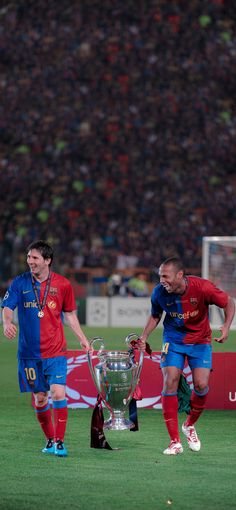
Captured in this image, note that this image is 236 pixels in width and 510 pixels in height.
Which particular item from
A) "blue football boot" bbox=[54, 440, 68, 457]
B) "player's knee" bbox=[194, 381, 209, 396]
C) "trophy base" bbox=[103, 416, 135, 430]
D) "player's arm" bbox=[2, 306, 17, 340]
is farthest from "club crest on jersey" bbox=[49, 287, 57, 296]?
"trophy base" bbox=[103, 416, 135, 430]

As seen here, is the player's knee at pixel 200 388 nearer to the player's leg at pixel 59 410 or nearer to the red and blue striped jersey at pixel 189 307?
the red and blue striped jersey at pixel 189 307

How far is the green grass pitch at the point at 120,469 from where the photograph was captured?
5996 millimetres

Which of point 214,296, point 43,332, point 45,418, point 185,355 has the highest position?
point 214,296

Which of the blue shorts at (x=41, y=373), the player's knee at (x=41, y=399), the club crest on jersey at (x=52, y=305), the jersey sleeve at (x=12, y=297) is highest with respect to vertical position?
the jersey sleeve at (x=12, y=297)

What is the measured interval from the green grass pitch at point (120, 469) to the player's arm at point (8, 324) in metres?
0.99

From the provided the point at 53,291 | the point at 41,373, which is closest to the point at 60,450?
the point at 41,373

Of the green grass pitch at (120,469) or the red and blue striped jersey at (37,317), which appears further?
the red and blue striped jersey at (37,317)

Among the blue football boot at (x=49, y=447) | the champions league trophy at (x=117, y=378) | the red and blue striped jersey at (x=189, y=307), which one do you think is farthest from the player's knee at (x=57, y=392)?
the red and blue striped jersey at (x=189, y=307)

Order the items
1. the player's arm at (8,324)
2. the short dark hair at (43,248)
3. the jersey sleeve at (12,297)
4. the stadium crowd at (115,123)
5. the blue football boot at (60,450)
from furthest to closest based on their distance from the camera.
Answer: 1. the stadium crowd at (115,123)
2. the blue football boot at (60,450)
3. the jersey sleeve at (12,297)
4. the short dark hair at (43,248)
5. the player's arm at (8,324)

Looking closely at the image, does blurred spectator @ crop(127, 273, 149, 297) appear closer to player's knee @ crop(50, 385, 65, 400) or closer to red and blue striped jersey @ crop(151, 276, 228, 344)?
red and blue striped jersey @ crop(151, 276, 228, 344)

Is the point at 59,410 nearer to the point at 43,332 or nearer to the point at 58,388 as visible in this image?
the point at 58,388

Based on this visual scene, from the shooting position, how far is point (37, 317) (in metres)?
7.63

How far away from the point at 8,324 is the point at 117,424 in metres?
1.93

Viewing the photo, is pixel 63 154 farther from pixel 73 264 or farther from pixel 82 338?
pixel 82 338
